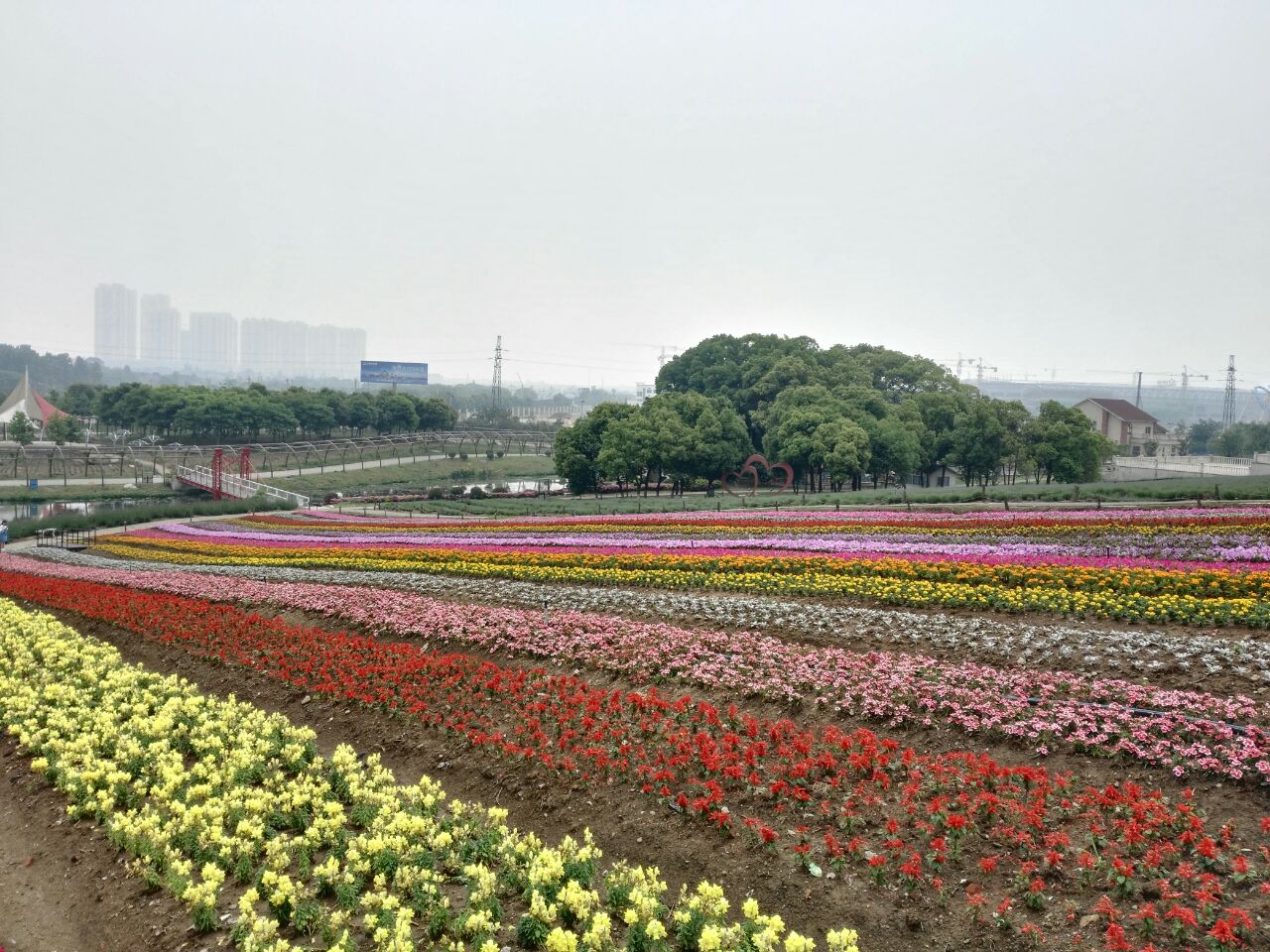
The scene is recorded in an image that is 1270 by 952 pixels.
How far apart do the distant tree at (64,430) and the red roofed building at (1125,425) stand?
342 ft

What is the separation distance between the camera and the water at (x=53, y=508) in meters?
44.9

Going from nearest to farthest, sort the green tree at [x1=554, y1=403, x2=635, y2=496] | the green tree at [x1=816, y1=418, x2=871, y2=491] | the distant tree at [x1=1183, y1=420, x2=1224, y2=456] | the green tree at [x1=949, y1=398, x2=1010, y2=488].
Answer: the green tree at [x1=816, y1=418, x2=871, y2=491] → the green tree at [x1=949, y1=398, x2=1010, y2=488] → the green tree at [x1=554, y1=403, x2=635, y2=496] → the distant tree at [x1=1183, y1=420, x2=1224, y2=456]

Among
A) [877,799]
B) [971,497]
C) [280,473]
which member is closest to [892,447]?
[971,497]

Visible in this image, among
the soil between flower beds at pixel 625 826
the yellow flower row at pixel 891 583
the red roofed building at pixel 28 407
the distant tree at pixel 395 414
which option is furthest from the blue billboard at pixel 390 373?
the soil between flower beds at pixel 625 826

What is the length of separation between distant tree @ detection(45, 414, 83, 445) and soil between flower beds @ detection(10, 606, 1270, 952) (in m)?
A: 95.3

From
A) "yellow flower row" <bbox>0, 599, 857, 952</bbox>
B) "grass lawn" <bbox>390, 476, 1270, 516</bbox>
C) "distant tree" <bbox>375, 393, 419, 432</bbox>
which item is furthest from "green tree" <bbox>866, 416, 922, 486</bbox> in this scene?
"distant tree" <bbox>375, 393, 419, 432</bbox>

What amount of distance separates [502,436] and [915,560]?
85.9m

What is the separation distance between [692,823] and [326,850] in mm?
3510

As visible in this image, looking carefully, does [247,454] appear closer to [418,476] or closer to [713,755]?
[418,476]

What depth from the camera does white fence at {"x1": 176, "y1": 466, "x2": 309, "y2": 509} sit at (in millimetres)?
54344

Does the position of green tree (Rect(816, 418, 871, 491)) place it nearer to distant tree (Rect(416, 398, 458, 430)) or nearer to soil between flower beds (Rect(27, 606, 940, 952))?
soil between flower beds (Rect(27, 606, 940, 952))

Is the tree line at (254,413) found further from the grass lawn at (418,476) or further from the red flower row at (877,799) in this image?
the red flower row at (877,799)

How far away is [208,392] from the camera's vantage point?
96.2 meters

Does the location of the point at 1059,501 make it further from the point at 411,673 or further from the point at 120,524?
the point at 120,524
